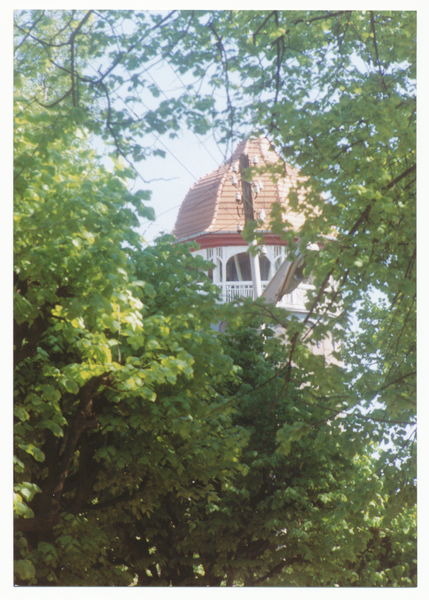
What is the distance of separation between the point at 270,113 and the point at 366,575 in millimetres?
5123

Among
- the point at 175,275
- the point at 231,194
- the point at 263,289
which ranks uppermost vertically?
the point at 231,194

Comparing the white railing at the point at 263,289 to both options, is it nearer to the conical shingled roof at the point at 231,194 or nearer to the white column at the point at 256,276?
the white column at the point at 256,276

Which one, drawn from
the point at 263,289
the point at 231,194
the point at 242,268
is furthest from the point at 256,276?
the point at 231,194

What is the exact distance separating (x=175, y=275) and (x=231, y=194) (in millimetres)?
944

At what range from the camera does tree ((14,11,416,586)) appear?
334 centimetres

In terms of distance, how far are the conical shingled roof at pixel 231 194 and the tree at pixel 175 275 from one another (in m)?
0.13

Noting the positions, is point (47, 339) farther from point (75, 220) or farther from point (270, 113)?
point (270, 113)

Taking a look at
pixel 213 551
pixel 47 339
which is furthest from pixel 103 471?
pixel 213 551

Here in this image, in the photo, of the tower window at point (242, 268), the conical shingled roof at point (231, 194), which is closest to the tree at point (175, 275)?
the conical shingled roof at point (231, 194)

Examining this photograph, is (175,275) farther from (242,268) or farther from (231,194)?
(231,194)

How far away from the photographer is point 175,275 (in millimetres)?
4777

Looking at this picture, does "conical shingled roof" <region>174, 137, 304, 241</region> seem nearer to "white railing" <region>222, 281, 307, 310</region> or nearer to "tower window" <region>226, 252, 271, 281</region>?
"tower window" <region>226, 252, 271, 281</region>

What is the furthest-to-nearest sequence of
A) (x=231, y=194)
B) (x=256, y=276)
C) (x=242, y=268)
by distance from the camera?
(x=242, y=268) < (x=256, y=276) < (x=231, y=194)

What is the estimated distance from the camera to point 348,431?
143 inches
